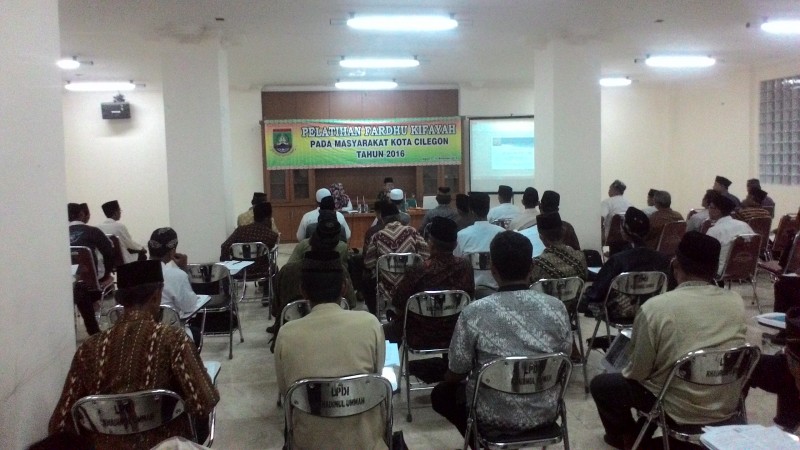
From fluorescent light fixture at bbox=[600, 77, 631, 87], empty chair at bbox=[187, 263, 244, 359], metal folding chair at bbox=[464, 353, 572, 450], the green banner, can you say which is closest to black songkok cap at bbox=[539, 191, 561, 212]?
empty chair at bbox=[187, 263, 244, 359]

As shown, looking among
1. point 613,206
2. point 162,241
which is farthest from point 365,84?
point 162,241

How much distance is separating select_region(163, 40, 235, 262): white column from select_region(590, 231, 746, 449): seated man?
17.5 feet

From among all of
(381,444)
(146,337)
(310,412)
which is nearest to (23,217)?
(146,337)

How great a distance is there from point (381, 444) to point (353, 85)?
928 centimetres

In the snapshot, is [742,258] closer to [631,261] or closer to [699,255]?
[631,261]

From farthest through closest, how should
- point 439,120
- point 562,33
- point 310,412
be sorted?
point 439,120, point 562,33, point 310,412

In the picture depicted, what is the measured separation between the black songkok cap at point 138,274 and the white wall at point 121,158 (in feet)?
31.8

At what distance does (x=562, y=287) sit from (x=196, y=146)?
15.4 feet

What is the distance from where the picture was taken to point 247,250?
5.86 metres

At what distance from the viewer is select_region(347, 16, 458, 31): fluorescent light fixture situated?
6238 millimetres

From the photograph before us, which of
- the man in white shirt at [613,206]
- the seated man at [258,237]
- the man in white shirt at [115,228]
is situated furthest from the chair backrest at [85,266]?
the man in white shirt at [613,206]

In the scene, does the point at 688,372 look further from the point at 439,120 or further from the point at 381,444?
the point at 439,120

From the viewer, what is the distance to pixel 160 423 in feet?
7.09

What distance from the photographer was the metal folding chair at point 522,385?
7.51 ft
